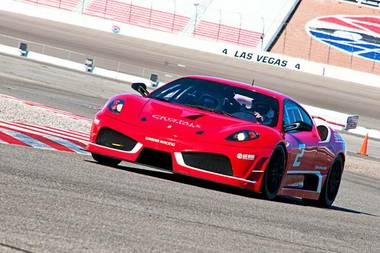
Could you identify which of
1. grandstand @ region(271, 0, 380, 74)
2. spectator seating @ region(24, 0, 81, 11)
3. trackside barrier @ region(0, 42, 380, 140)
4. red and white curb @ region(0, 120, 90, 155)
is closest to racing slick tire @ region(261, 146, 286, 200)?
red and white curb @ region(0, 120, 90, 155)

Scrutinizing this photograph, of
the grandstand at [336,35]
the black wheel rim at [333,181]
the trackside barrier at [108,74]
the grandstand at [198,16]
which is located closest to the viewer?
the black wheel rim at [333,181]

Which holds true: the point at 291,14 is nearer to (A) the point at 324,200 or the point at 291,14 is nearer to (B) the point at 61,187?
(A) the point at 324,200

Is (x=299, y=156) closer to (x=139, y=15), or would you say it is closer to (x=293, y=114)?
(x=293, y=114)

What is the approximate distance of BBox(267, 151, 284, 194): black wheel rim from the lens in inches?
397

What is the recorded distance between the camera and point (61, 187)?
25.1ft

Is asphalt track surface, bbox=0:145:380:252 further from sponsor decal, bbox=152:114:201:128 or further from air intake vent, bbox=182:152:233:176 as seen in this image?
sponsor decal, bbox=152:114:201:128

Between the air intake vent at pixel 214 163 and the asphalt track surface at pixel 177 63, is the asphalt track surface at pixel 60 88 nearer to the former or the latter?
the asphalt track surface at pixel 177 63

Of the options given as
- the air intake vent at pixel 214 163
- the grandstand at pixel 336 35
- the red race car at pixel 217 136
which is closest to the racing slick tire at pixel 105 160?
the red race car at pixel 217 136

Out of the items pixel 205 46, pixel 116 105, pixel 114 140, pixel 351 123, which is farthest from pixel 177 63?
pixel 114 140

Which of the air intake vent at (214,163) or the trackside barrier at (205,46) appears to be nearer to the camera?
the air intake vent at (214,163)

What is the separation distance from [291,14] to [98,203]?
56620 millimetres

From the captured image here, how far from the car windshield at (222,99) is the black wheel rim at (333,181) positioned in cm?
140

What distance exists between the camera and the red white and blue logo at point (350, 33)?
5741cm

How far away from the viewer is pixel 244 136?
9859 mm
